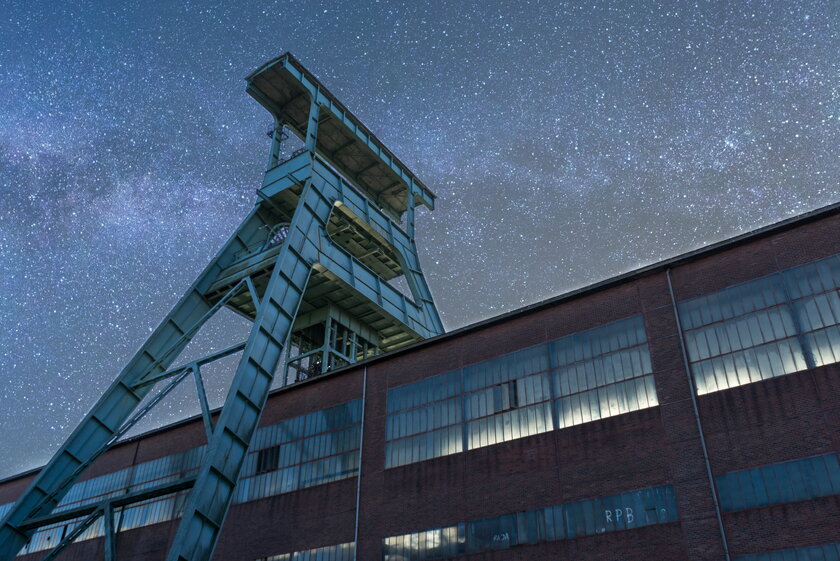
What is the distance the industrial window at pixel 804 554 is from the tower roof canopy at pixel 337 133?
23804mm

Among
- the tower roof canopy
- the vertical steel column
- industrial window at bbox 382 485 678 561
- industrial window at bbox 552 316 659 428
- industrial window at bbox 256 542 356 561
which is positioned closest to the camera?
the vertical steel column

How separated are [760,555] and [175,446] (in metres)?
22.7

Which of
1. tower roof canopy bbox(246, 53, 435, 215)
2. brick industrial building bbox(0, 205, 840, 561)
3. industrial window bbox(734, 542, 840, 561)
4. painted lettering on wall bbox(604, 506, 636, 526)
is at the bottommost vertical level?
industrial window bbox(734, 542, 840, 561)

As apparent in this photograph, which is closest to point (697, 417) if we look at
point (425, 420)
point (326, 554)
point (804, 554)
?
point (804, 554)

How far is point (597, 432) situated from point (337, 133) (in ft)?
63.2

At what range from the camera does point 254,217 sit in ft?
102

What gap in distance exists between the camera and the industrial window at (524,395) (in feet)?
68.5

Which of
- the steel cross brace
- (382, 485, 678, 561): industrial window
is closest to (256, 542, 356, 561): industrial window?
(382, 485, 678, 561): industrial window

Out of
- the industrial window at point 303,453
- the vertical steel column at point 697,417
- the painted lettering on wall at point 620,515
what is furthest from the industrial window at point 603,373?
the industrial window at point 303,453

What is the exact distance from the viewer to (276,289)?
984 inches

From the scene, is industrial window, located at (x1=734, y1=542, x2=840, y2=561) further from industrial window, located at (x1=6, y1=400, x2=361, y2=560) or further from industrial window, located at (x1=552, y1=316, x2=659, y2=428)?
industrial window, located at (x1=6, y1=400, x2=361, y2=560)

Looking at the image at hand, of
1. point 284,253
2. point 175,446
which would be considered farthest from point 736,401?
point 175,446

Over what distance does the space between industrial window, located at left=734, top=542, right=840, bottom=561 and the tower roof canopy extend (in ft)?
78.1

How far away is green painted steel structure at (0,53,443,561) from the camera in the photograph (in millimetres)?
21172
